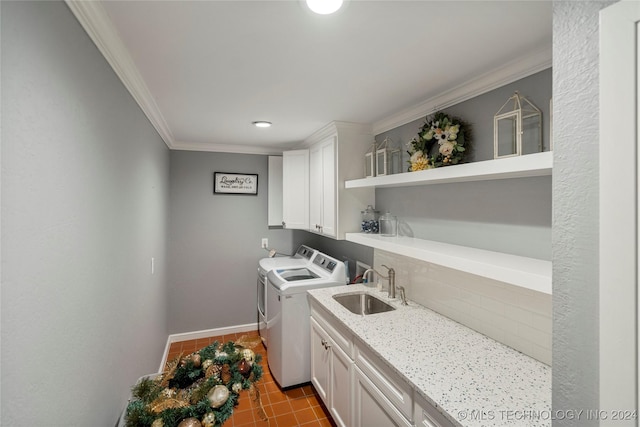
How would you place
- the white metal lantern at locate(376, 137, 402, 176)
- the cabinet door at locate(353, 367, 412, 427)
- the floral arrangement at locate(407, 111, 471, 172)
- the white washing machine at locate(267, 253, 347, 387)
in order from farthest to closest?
the white washing machine at locate(267, 253, 347, 387) → the white metal lantern at locate(376, 137, 402, 176) → the floral arrangement at locate(407, 111, 471, 172) → the cabinet door at locate(353, 367, 412, 427)

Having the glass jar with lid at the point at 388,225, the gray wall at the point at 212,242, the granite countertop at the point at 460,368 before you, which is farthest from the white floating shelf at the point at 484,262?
the gray wall at the point at 212,242

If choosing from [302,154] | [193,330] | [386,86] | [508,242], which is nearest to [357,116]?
[386,86]

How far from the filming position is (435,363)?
139 centimetres

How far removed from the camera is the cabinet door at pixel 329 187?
2.63 m

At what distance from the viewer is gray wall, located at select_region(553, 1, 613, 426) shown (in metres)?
0.63

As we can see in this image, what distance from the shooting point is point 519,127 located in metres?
1.38

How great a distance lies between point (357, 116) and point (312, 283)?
148 centimetres

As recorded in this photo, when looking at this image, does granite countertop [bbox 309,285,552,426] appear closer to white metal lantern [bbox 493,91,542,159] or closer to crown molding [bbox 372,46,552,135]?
white metal lantern [bbox 493,91,542,159]

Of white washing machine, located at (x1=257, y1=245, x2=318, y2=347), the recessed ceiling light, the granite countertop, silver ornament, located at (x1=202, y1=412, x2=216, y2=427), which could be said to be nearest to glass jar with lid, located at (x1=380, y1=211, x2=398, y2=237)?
the granite countertop

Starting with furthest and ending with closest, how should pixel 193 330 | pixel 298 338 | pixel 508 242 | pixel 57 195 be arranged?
pixel 193 330
pixel 298 338
pixel 508 242
pixel 57 195

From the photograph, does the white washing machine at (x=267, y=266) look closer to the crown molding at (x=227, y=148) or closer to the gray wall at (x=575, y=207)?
the crown molding at (x=227, y=148)

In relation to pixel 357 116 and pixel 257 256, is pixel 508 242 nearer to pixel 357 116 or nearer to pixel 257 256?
pixel 357 116

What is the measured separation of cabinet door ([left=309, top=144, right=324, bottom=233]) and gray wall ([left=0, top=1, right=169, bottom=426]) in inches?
65.5

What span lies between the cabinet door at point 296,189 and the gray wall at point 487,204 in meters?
1.23
